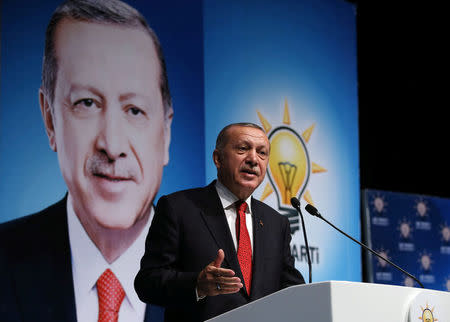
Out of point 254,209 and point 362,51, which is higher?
point 362,51

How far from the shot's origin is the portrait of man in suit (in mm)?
3758

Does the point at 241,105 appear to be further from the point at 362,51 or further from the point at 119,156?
the point at 362,51

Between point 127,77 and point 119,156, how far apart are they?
53cm

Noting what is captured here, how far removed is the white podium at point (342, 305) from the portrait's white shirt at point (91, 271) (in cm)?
196

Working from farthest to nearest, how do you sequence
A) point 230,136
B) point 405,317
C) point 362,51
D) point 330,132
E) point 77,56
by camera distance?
point 362,51 → point 330,132 → point 77,56 → point 230,136 → point 405,317

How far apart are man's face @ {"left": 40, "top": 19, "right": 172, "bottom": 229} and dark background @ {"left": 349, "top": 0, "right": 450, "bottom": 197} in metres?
3.08

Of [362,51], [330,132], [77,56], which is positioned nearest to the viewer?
[77,56]

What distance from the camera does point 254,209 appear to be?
273 cm

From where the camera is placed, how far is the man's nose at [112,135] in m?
3.96

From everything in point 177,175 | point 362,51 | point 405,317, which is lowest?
point 405,317

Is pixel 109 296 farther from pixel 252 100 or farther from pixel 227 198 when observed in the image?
pixel 252 100

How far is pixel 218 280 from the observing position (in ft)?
6.68

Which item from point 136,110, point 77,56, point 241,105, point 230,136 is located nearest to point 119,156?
point 136,110

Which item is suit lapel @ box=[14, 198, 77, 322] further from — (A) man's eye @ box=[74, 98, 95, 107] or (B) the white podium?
(B) the white podium
